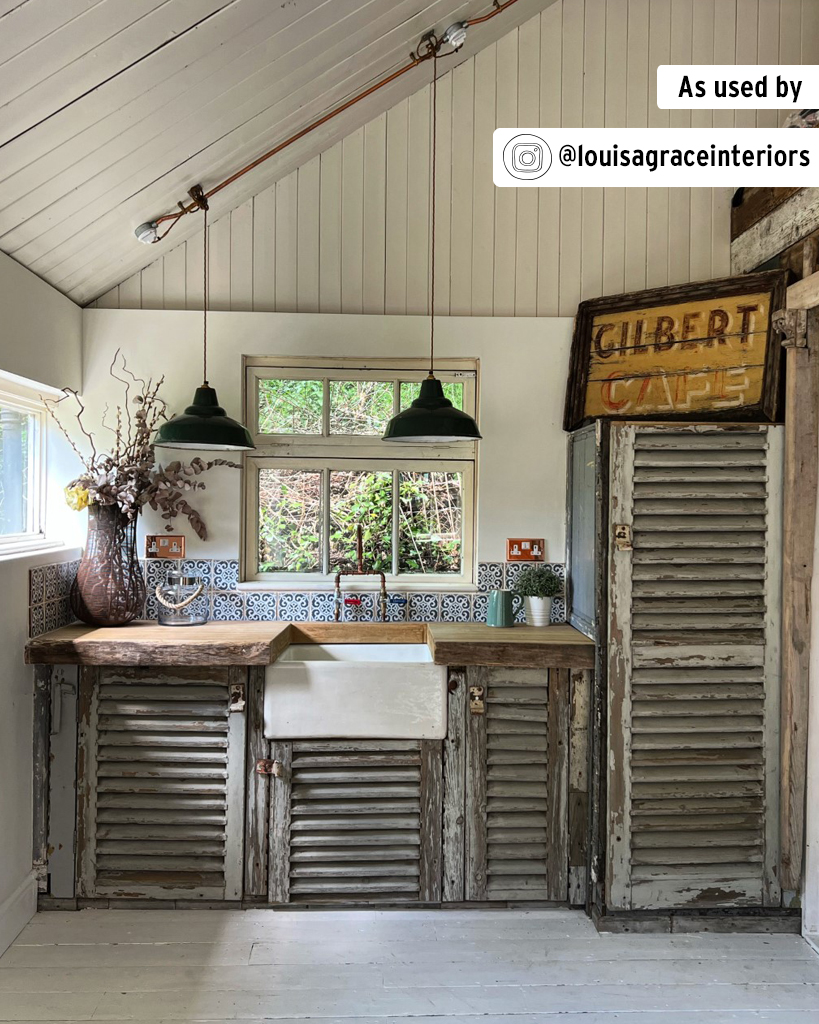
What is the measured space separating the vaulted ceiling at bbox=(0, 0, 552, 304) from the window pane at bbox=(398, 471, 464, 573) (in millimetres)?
1631

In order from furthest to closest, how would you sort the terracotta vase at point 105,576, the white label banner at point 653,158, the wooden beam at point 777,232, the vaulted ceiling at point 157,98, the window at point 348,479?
the window at point 348,479, the terracotta vase at point 105,576, the wooden beam at point 777,232, the white label banner at point 653,158, the vaulted ceiling at point 157,98

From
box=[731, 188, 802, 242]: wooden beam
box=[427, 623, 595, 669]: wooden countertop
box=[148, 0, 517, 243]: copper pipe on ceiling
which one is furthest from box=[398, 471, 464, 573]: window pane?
box=[731, 188, 802, 242]: wooden beam

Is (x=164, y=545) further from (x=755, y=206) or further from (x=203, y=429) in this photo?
(x=755, y=206)

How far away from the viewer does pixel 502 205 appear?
12.4 feet

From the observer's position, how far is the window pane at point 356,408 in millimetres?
3826

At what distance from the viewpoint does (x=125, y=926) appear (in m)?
3.07

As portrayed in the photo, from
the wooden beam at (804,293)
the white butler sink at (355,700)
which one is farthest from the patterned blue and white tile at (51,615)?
the wooden beam at (804,293)

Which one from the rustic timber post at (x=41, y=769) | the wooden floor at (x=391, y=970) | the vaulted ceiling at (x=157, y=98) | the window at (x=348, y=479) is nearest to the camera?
the vaulted ceiling at (x=157, y=98)

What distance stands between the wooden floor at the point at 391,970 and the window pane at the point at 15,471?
65.0 inches

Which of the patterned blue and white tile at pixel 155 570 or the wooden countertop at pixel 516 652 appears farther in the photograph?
the patterned blue and white tile at pixel 155 570

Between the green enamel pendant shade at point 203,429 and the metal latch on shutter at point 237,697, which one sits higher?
the green enamel pendant shade at point 203,429

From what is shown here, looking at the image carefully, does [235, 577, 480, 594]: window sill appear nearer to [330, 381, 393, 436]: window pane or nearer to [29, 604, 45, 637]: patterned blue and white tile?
[330, 381, 393, 436]: window pane

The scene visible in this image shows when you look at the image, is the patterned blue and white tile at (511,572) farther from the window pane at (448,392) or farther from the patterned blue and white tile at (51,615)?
the patterned blue and white tile at (51,615)

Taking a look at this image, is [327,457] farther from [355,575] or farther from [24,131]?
[24,131]
